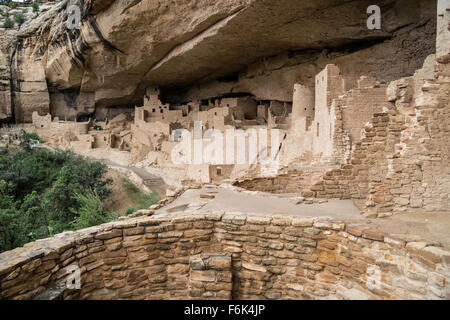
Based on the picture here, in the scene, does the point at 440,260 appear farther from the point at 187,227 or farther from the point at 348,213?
the point at 187,227

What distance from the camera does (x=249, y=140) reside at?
1266 centimetres

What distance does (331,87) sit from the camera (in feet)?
31.2

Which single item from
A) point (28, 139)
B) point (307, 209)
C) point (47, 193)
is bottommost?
point (47, 193)

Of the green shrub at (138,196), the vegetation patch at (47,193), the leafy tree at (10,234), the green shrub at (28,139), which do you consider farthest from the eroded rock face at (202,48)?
the leafy tree at (10,234)

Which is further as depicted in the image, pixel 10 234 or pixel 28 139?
pixel 28 139

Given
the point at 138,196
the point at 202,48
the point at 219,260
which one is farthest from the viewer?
the point at 202,48

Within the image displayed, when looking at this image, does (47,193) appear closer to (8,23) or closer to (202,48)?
(202,48)

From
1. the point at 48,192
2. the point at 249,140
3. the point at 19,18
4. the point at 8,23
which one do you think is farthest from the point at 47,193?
the point at 19,18

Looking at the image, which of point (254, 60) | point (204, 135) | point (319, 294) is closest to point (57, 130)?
point (204, 135)

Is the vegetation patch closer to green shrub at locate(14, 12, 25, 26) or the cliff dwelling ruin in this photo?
the cliff dwelling ruin

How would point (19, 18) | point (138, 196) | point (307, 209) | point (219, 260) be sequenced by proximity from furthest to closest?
1. point (19, 18)
2. point (138, 196)
3. point (307, 209)
4. point (219, 260)

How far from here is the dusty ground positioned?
297 cm

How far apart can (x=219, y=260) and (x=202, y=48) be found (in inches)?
562

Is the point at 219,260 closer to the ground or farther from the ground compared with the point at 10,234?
farther from the ground
